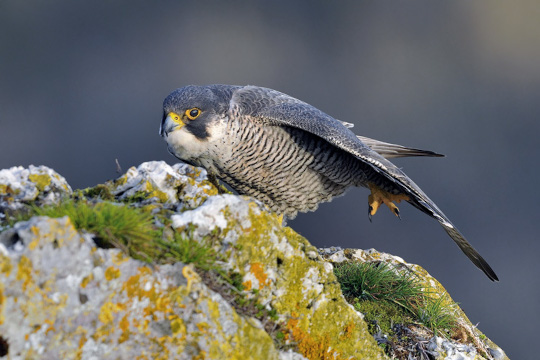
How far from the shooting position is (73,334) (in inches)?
59.6

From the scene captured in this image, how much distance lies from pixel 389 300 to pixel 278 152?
4.57 feet

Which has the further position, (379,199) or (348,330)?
(379,199)

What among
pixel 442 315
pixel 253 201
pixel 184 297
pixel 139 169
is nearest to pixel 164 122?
pixel 139 169

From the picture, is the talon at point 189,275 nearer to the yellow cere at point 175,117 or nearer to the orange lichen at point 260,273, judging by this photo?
the orange lichen at point 260,273

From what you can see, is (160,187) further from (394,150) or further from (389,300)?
(394,150)

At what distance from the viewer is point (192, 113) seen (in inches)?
129

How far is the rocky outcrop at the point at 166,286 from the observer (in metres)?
1.48

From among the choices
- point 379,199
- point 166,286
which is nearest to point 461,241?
point 379,199

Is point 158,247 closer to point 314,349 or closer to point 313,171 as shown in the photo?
point 314,349

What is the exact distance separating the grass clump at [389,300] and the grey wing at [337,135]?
20.4 inches

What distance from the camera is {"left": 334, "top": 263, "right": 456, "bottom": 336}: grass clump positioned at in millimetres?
2932

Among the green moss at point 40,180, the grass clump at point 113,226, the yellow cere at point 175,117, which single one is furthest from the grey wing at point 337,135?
the grass clump at point 113,226

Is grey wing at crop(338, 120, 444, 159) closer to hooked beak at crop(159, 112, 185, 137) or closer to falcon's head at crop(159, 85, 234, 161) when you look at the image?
falcon's head at crop(159, 85, 234, 161)

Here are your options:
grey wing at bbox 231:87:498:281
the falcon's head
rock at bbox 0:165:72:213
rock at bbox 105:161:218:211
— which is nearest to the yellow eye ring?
the falcon's head
